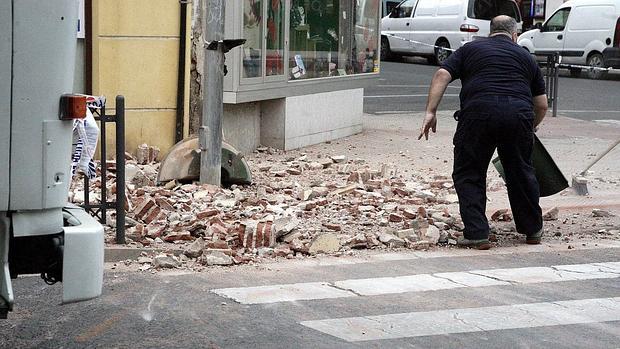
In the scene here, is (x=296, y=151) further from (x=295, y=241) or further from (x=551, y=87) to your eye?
(x=551, y=87)

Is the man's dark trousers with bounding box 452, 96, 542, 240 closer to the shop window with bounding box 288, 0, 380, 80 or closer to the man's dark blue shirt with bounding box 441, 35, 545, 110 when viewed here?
the man's dark blue shirt with bounding box 441, 35, 545, 110

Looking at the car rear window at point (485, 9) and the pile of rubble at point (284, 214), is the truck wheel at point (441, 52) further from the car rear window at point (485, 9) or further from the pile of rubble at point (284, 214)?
the pile of rubble at point (284, 214)

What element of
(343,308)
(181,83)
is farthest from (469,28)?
(343,308)

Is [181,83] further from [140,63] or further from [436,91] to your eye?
[436,91]

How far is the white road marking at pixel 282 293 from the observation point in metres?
6.70

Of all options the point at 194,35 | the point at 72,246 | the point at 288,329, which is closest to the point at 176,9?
the point at 194,35

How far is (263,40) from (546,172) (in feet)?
15.9

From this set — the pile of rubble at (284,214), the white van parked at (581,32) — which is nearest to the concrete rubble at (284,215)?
the pile of rubble at (284,214)

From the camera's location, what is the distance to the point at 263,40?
13023mm

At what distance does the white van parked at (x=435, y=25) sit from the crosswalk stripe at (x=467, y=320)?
23724 millimetres

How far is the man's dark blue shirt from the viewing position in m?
8.30

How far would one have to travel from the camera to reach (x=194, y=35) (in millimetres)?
12312

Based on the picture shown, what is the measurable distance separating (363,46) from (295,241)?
8484mm

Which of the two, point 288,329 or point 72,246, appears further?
point 288,329
